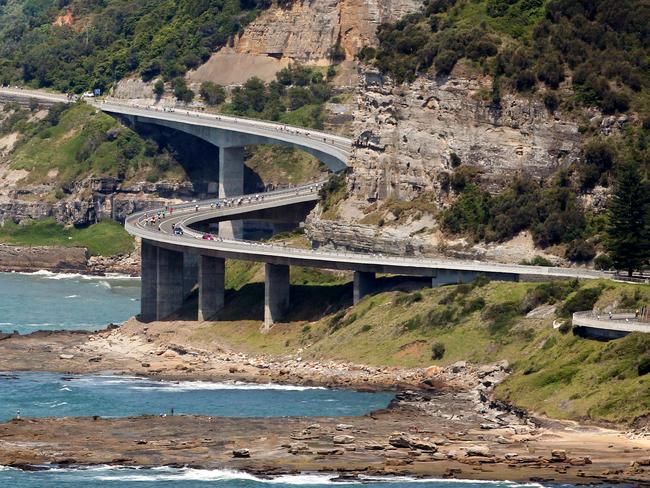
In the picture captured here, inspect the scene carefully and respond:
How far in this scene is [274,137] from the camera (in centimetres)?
19225

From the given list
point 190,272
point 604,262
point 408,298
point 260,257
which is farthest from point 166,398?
point 190,272

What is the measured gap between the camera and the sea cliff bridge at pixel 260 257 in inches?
5551

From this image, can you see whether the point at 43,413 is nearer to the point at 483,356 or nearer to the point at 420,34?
the point at 483,356

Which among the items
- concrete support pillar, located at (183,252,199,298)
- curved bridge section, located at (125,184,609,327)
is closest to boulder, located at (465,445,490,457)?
curved bridge section, located at (125,184,609,327)

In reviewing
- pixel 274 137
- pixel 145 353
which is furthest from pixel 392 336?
pixel 274 137

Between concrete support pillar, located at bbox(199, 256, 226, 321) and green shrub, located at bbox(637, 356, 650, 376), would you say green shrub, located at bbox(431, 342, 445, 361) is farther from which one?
concrete support pillar, located at bbox(199, 256, 226, 321)

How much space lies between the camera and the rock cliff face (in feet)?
488

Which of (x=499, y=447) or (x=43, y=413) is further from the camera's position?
(x=43, y=413)

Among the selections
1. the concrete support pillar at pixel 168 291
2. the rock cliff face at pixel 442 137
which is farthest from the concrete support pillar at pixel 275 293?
the concrete support pillar at pixel 168 291

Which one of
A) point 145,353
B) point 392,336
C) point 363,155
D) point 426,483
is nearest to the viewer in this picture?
point 426,483

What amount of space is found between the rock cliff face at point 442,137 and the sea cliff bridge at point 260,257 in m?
8.60

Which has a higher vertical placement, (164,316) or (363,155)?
(363,155)

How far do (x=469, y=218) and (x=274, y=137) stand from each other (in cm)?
4466

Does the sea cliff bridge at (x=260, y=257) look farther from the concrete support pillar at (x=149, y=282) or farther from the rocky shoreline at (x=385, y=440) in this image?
the rocky shoreline at (x=385, y=440)
